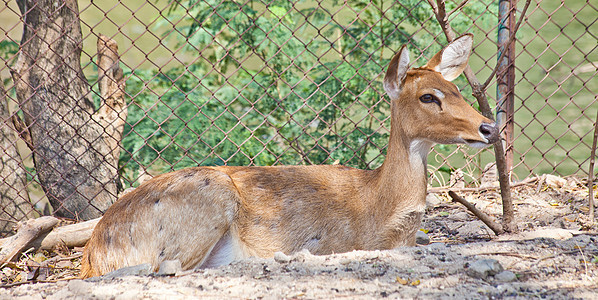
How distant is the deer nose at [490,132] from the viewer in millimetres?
3461

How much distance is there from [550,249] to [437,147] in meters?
3.33

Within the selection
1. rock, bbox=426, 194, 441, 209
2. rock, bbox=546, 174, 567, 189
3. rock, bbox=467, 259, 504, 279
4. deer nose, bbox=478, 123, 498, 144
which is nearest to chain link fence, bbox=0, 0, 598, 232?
rock, bbox=546, 174, 567, 189

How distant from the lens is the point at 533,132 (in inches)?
398

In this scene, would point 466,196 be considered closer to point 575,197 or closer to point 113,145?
point 575,197

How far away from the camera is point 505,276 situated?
110 inches

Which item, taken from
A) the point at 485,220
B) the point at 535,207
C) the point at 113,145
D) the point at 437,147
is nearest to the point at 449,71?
the point at 485,220

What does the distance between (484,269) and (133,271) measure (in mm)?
1843

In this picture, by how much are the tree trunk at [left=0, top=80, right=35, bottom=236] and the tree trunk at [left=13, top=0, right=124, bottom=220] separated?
15 cm

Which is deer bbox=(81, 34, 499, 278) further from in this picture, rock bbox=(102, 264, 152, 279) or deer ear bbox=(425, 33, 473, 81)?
rock bbox=(102, 264, 152, 279)

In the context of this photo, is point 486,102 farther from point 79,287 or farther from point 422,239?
point 79,287

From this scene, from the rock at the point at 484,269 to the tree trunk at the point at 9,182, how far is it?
3850mm

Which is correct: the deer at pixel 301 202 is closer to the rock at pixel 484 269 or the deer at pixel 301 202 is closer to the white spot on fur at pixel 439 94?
the white spot on fur at pixel 439 94

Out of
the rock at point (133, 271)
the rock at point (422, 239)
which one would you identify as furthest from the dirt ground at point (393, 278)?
the rock at point (422, 239)

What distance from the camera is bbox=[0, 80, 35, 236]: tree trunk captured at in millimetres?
5023
